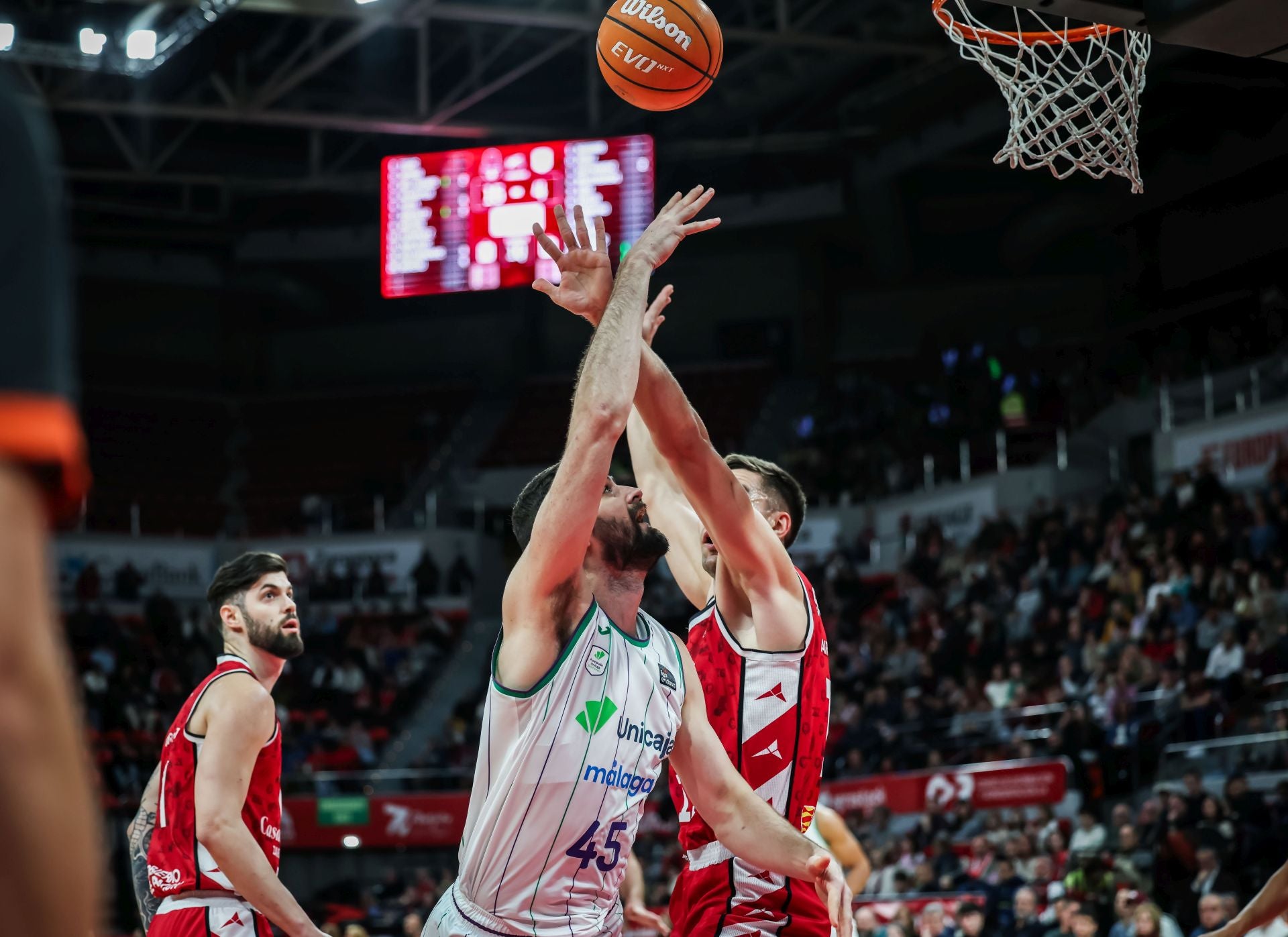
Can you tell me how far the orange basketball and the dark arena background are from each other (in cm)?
613

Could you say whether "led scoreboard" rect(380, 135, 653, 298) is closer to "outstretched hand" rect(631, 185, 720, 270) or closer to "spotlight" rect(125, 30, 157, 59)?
"spotlight" rect(125, 30, 157, 59)

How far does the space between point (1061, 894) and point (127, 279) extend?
21438mm

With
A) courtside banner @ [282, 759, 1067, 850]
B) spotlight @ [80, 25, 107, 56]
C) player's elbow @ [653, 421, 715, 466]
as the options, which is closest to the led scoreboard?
spotlight @ [80, 25, 107, 56]

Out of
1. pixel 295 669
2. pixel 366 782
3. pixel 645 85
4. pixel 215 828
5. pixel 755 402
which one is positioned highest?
pixel 645 85

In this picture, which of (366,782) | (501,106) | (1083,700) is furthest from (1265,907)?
(501,106)

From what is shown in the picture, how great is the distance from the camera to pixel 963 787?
13.9 m

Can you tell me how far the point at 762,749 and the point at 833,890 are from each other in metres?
1.03

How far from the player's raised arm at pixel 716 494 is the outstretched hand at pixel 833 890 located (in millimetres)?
1039

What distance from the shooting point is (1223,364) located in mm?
18672

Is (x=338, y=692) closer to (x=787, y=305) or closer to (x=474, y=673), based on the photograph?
(x=474, y=673)

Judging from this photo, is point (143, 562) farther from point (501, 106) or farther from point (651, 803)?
point (651, 803)

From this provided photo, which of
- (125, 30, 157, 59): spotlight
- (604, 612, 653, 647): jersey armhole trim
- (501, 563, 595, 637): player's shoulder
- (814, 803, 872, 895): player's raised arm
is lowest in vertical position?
(814, 803, 872, 895): player's raised arm

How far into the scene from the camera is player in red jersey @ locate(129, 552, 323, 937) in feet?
15.7

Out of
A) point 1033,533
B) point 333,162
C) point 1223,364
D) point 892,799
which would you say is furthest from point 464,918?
point 333,162
